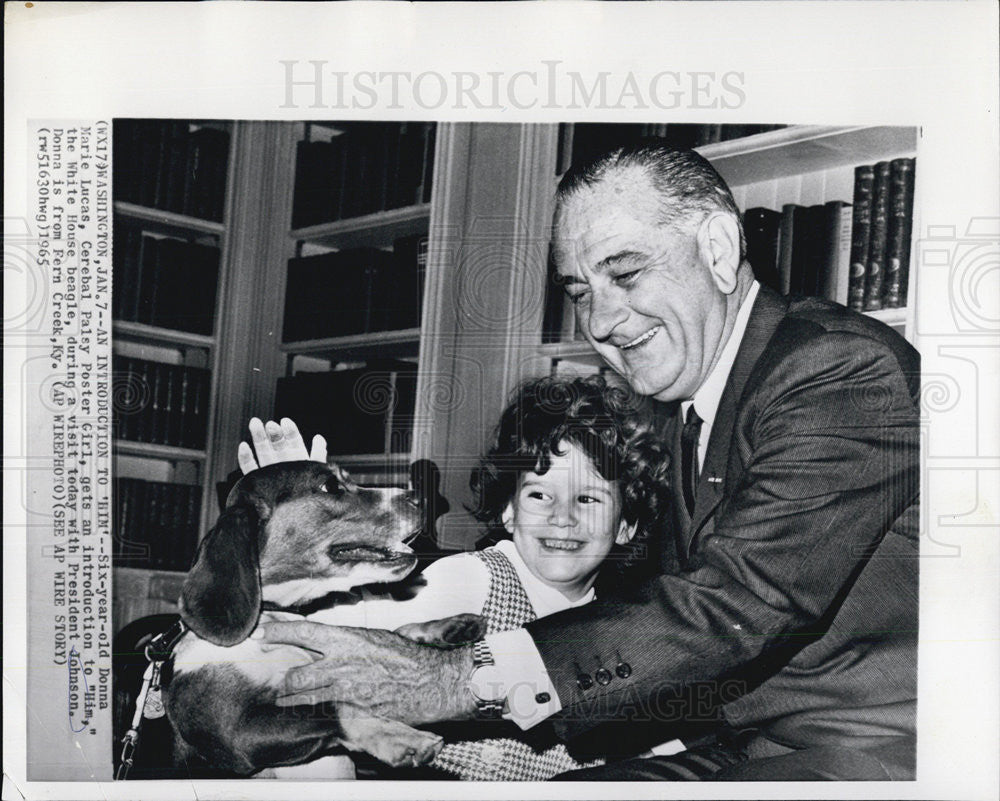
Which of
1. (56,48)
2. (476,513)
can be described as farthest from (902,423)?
(56,48)

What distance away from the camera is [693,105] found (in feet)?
7.57

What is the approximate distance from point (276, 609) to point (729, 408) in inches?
42.5

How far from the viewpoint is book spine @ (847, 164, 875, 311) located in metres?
2.26

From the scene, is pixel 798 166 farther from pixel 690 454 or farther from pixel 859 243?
pixel 690 454

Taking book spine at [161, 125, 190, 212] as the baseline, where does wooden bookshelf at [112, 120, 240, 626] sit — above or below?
below

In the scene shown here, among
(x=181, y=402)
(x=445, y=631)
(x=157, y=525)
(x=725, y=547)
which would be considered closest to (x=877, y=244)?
(x=725, y=547)

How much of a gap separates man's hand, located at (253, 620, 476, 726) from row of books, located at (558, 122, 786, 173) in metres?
1.11

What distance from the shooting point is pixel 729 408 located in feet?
7.43

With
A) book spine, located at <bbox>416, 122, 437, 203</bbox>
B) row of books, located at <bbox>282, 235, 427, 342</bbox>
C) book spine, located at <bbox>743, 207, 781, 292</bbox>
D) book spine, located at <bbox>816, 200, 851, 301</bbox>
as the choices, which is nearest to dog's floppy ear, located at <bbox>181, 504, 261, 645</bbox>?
row of books, located at <bbox>282, 235, 427, 342</bbox>

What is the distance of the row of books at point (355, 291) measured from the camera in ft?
7.61

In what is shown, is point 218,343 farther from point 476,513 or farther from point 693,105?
point 693,105

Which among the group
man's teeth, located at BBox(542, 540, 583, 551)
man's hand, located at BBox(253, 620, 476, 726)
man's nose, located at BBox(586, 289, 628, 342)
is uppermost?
man's nose, located at BBox(586, 289, 628, 342)

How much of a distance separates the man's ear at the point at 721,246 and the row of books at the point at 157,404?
45.4 inches

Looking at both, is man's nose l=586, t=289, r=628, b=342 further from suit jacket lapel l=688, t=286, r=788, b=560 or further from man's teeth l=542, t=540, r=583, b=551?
man's teeth l=542, t=540, r=583, b=551
